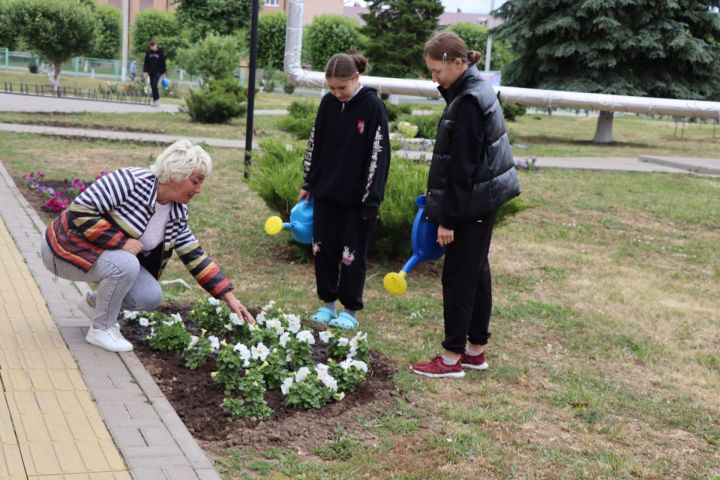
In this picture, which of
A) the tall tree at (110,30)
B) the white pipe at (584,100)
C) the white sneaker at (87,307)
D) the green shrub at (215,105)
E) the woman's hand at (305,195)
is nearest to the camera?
the white sneaker at (87,307)

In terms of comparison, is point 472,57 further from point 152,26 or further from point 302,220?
point 152,26

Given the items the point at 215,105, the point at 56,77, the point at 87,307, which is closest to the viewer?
the point at 87,307

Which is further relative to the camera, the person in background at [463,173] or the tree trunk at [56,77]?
the tree trunk at [56,77]

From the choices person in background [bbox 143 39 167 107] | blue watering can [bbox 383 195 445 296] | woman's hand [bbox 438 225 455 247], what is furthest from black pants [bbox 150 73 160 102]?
woman's hand [bbox 438 225 455 247]

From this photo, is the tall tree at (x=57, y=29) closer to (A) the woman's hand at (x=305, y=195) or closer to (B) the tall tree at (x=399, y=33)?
(B) the tall tree at (x=399, y=33)

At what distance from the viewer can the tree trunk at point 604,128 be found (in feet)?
73.8

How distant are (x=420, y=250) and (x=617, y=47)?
19163 mm

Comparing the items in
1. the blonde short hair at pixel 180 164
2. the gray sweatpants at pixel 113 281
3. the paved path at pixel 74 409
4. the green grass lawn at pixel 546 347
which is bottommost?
the green grass lawn at pixel 546 347

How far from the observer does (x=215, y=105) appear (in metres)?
19.4

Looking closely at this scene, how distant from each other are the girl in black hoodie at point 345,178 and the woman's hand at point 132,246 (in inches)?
49.8

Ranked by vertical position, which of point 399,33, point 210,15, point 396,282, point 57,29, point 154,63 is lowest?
point 396,282

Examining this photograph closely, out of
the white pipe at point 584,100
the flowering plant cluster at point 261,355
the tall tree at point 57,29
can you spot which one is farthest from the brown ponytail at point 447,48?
the tall tree at point 57,29

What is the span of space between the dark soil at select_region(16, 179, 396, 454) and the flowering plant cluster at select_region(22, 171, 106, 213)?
145 inches

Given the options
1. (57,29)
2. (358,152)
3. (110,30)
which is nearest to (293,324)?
(358,152)
